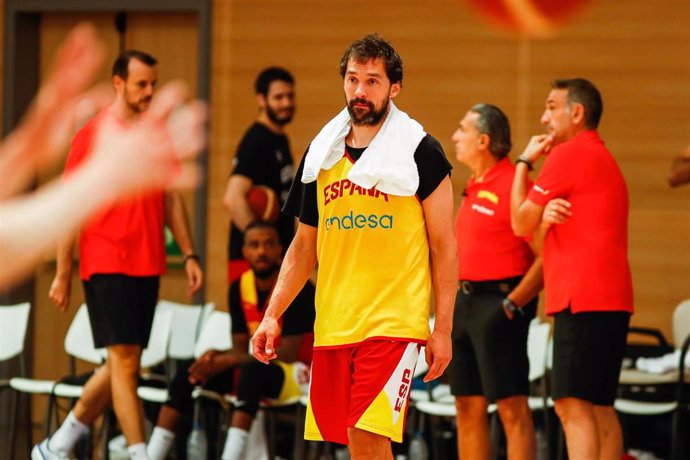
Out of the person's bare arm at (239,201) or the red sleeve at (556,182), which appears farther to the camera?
the person's bare arm at (239,201)

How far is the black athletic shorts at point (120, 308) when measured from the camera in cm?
596

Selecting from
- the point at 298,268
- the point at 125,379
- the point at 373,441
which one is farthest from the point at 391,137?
the point at 125,379

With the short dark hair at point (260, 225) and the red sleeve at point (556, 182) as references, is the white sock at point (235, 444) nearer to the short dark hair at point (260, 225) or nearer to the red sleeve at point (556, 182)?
the short dark hair at point (260, 225)

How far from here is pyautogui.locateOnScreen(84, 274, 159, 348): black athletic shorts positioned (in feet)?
19.6

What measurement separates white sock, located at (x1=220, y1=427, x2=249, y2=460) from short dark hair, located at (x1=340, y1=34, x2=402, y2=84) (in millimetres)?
2655

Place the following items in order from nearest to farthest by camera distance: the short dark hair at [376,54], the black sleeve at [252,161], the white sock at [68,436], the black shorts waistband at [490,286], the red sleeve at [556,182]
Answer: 1. the short dark hair at [376,54]
2. the red sleeve at [556,182]
3. the black shorts waistband at [490,286]
4. the white sock at [68,436]
5. the black sleeve at [252,161]

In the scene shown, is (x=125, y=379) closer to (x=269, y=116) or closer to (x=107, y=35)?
(x=269, y=116)

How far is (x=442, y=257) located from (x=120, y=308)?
247 centimetres

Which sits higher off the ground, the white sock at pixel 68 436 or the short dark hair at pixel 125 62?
the short dark hair at pixel 125 62

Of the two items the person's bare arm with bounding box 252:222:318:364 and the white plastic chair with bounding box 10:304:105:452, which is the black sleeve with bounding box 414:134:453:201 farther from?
the white plastic chair with bounding box 10:304:105:452

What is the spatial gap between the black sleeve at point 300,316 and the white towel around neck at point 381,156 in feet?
7.93

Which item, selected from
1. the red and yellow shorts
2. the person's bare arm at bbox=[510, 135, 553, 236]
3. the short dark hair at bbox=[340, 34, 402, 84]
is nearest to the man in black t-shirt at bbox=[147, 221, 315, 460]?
the person's bare arm at bbox=[510, 135, 553, 236]

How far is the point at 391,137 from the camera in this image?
4.00 meters

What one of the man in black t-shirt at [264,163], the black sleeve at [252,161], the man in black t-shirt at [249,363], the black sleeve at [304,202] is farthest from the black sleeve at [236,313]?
the black sleeve at [304,202]
